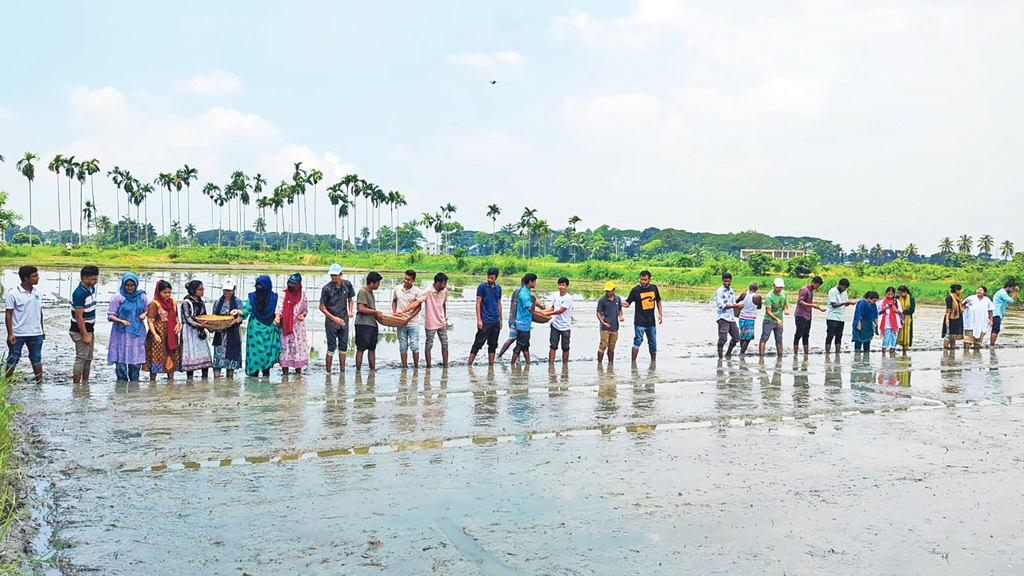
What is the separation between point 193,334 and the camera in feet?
36.1

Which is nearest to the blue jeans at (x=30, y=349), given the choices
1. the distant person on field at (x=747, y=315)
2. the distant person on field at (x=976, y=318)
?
→ the distant person on field at (x=747, y=315)

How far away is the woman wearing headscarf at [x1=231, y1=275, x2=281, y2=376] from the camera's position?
36.5 ft

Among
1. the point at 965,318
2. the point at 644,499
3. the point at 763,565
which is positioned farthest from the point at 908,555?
the point at 965,318

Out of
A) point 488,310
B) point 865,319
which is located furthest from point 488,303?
point 865,319

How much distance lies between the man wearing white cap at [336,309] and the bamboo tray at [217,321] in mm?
1296

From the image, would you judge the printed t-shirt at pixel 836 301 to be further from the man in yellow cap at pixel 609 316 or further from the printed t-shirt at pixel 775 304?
the man in yellow cap at pixel 609 316

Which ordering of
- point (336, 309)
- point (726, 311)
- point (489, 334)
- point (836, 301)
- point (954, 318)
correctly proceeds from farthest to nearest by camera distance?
point (954, 318) < point (836, 301) < point (726, 311) < point (489, 334) < point (336, 309)

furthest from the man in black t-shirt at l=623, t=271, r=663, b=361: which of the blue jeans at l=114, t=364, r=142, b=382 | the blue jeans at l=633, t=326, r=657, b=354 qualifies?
the blue jeans at l=114, t=364, r=142, b=382

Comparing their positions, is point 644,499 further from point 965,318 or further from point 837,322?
point 965,318

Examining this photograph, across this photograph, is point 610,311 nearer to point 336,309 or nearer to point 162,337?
point 336,309

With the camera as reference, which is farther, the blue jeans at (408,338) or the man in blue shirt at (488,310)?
the man in blue shirt at (488,310)

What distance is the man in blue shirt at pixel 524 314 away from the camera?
12.9 m

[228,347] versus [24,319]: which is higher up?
[24,319]

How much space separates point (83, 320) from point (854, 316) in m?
13.9
